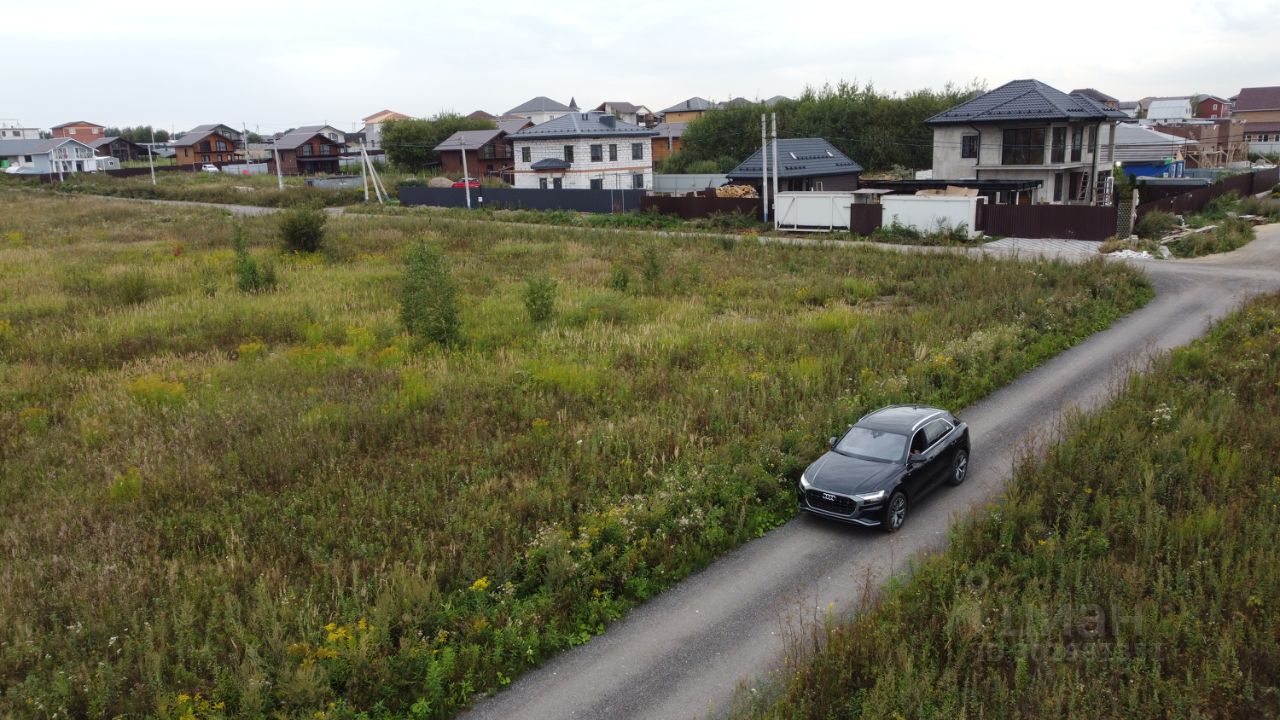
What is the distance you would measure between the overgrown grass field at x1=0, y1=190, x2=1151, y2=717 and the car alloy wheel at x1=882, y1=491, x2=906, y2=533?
1.55 m

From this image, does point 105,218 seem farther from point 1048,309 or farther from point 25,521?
point 1048,309

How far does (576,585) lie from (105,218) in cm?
5297

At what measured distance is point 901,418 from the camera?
42.8ft

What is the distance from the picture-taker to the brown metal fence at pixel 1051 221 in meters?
33.5

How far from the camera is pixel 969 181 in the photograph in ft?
143

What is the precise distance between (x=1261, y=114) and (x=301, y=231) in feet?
371

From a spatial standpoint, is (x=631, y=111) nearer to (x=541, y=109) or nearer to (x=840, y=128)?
(x=541, y=109)

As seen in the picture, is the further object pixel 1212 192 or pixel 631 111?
pixel 631 111

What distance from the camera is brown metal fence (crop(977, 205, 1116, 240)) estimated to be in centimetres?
3350

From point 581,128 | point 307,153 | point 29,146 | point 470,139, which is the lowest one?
point 581,128

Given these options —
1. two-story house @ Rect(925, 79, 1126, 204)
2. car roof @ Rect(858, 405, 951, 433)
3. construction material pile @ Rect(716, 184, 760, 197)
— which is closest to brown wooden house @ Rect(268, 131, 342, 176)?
construction material pile @ Rect(716, 184, 760, 197)

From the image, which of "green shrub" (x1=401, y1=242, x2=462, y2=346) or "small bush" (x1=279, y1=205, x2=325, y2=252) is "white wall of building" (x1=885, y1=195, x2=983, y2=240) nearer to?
"green shrub" (x1=401, y1=242, x2=462, y2=346)

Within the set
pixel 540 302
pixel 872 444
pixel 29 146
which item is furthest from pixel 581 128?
pixel 29 146

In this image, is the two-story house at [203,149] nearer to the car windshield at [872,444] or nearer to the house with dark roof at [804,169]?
the house with dark roof at [804,169]
